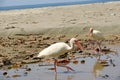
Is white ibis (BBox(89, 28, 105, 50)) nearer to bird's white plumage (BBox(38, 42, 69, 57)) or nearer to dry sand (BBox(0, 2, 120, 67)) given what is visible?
dry sand (BBox(0, 2, 120, 67))

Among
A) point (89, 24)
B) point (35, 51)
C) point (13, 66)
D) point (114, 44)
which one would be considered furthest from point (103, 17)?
point (13, 66)

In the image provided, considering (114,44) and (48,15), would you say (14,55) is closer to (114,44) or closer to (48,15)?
(114,44)

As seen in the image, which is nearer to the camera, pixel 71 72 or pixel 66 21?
pixel 71 72

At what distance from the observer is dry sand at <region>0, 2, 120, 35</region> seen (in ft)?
71.7

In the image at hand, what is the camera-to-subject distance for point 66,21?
2384 cm

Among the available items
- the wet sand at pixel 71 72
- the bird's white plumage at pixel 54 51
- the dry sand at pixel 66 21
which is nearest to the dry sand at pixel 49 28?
the dry sand at pixel 66 21

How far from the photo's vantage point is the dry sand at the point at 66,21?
2184cm

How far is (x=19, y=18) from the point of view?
26703 mm

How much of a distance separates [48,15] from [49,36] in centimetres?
636

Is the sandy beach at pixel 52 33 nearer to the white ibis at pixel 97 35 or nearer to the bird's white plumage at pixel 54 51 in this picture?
the white ibis at pixel 97 35

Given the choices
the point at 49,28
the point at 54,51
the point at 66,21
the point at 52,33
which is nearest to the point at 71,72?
the point at 54,51

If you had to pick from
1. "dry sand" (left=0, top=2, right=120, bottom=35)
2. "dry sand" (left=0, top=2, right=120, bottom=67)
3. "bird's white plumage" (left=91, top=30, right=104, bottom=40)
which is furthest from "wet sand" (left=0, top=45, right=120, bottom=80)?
"dry sand" (left=0, top=2, right=120, bottom=35)

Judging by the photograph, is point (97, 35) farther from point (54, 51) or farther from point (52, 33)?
point (54, 51)

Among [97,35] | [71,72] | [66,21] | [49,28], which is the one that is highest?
[66,21]
